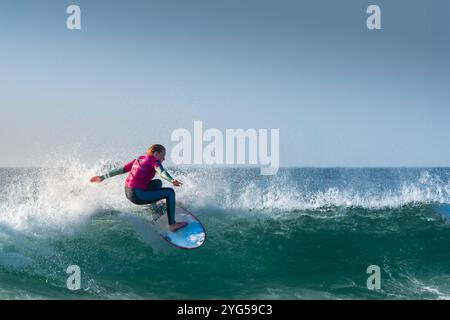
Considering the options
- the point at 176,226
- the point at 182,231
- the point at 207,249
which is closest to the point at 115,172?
the point at 176,226

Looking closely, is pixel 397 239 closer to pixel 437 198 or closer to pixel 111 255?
pixel 437 198

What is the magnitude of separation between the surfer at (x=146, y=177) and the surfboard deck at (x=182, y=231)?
709mm

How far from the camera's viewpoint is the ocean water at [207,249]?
7.48 metres

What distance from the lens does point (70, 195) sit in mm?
8727

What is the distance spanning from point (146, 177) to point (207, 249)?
2.98 meters

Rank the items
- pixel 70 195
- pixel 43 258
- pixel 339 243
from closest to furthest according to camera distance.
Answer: pixel 43 258, pixel 70 195, pixel 339 243

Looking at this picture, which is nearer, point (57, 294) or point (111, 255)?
point (57, 294)

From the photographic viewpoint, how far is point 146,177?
657 centimetres

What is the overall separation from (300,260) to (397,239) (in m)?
3.00

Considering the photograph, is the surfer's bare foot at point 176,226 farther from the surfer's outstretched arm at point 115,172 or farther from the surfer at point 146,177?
the surfer's outstretched arm at point 115,172

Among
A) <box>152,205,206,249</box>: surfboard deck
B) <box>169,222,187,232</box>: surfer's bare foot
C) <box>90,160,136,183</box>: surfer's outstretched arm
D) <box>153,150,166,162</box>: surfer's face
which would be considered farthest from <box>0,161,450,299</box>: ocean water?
<box>153,150,166,162</box>: surfer's face

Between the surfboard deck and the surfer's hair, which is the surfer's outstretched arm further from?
the surfboard deck
